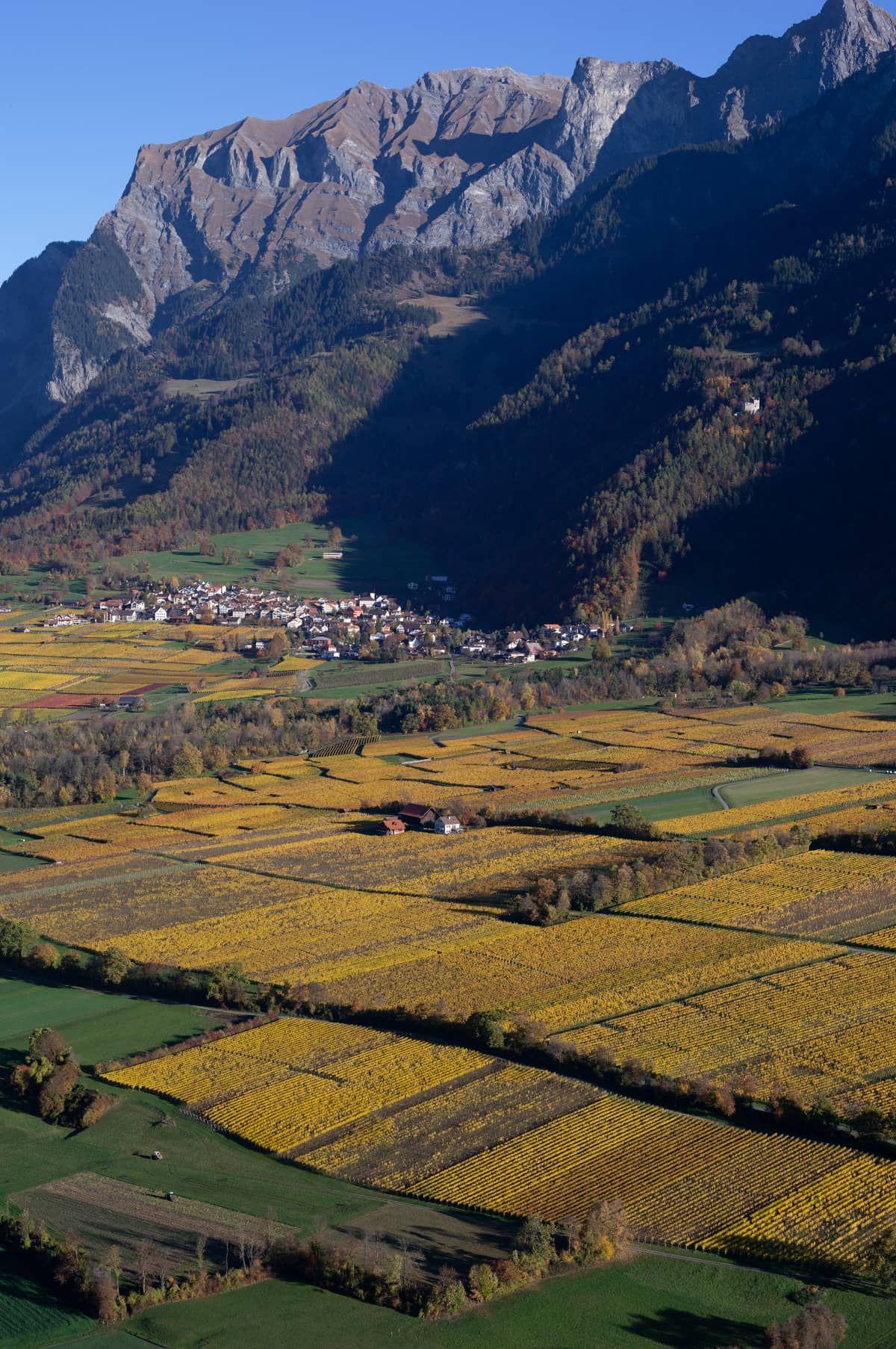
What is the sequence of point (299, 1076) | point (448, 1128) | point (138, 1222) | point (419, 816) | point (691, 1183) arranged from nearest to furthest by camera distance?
point (691, 1183), point (138, 1222), point (448, 1128), point (299, 1076), point (419, 816)

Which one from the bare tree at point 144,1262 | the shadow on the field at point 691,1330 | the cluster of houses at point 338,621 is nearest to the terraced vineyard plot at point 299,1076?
the bare tree at point 144,1262

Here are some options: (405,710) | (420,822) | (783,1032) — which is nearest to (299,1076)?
(783,1032)

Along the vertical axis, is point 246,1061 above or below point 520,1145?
below

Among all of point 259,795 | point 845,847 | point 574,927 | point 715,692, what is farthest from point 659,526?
point 574,927

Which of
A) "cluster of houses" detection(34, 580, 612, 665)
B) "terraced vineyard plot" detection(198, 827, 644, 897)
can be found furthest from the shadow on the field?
"cluster of houses" detection(34, 580, 612, 665)

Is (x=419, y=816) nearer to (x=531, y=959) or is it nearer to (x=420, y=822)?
(x=420, y=822)

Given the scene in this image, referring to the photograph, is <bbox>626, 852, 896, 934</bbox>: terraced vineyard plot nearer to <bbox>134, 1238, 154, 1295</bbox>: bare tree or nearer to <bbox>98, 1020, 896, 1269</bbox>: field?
<bbox>98, 1020, 896, 1269</bbox>: field

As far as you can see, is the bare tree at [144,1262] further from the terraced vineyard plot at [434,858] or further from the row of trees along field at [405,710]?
the row of trees along field at [405,710]
